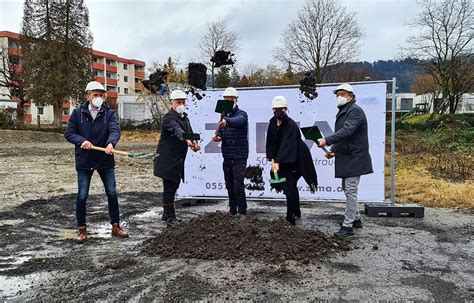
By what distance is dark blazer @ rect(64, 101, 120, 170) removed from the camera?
5.81 meters

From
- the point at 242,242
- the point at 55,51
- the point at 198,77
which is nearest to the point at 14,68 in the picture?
the point at 55,51

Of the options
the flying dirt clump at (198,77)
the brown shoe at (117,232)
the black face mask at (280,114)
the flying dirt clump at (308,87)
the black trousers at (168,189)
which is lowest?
the brown shoe at (117,232)

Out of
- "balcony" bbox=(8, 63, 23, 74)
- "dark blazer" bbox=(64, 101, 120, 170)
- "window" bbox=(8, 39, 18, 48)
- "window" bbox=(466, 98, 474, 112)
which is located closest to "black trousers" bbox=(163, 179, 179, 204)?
"dark blazer" bbox=(64, 101, 120, 170)

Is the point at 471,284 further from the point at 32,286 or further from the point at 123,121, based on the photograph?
the point at 123,121

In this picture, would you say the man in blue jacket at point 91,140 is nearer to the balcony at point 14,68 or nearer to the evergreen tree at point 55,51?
the evergreen tree at point 55,51

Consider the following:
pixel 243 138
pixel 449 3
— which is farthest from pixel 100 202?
pixel 449 3

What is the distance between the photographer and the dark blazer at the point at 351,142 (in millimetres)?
5762

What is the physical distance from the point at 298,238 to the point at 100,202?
194 inches

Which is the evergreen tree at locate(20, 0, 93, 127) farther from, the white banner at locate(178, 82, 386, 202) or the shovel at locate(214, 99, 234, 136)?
the shovel at locate(214, 99, 234, 136)

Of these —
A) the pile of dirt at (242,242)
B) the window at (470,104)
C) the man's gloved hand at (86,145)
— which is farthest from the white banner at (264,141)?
→ the window at (470,104)

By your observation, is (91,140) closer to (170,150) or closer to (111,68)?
(170,150)

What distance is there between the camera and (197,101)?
8305 millimetres

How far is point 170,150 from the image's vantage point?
6.60 meters

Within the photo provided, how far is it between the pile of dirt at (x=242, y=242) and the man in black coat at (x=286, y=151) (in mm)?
985
